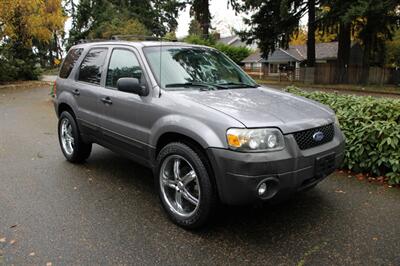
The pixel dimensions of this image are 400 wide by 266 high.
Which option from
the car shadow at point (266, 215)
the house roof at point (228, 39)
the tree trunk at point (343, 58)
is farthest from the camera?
the house roof at point (228, 39)

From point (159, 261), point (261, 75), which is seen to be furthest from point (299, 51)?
point (159, 261)

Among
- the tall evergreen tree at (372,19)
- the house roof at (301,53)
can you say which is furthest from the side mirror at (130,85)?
the house roof at (301,53)

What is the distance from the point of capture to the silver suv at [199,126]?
124 inches

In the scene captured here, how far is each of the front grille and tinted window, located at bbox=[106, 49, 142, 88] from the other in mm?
1969

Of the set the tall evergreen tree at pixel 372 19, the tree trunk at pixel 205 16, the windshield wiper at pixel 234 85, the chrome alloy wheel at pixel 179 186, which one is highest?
the tree trunk at pixel 205 16

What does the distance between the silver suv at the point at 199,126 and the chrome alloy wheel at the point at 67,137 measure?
565 mm

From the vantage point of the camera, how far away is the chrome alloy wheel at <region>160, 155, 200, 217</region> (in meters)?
3.65

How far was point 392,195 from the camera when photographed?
15.0 ft

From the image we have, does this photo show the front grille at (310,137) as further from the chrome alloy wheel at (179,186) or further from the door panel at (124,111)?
the door panel at (124,111)

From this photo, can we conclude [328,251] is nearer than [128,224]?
Yes

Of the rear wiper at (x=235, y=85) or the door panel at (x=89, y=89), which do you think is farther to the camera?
the door panel at (x=89, y=89)

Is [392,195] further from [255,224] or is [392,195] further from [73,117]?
[73,117]

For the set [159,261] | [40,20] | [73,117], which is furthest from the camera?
[40,20]

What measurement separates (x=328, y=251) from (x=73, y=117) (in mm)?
4085
